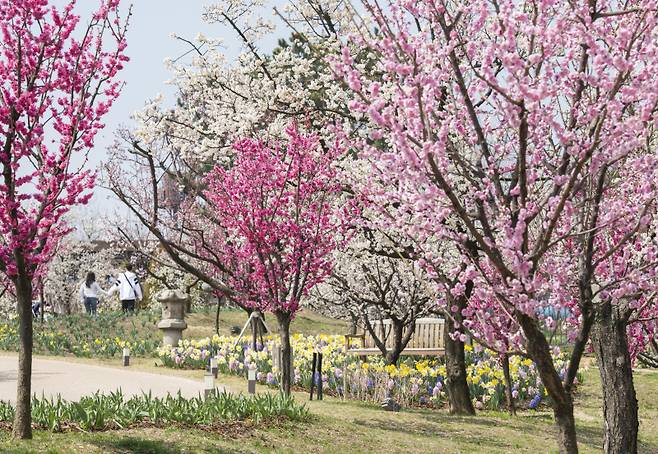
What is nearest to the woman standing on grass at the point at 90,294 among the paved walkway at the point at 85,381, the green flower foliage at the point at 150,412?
the paved walkway at the point at 85,381

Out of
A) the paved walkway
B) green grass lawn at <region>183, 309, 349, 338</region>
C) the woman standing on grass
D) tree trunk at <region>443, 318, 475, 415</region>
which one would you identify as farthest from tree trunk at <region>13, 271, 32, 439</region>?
the woman standing on grass

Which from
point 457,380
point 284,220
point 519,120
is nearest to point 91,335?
point 457,380

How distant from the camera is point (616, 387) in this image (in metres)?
8.13

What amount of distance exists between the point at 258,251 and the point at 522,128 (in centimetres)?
621

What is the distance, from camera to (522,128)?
4.43 meters

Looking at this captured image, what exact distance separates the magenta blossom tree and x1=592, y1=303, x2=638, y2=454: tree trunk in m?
3.70

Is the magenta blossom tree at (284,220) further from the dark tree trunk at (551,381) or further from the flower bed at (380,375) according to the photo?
the dark tree trunk at (551,381)

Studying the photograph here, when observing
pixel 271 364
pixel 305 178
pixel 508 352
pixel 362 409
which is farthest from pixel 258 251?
pixel 508 352

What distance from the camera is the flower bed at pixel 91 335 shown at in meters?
18.4

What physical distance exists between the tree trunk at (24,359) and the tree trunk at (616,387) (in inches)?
201

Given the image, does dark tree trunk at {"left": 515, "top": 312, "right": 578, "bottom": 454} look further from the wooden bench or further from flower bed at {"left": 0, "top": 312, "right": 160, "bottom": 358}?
flower bed at {"left": 0, "top": 312, "right": 160, "bottom": 358}

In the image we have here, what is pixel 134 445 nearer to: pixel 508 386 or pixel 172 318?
pixel 508 386

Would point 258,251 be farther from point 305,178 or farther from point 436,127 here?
point 436,127

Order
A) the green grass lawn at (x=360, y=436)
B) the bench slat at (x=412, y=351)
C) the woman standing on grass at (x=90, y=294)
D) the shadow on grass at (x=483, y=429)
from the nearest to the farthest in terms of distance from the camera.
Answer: the green grass lawn at (x=360, y=436) → the shadow on grass at (x=483, y=429) → the bench slat at (x=412, y=351) → the woman standing on grass at (x=90, y=294)
